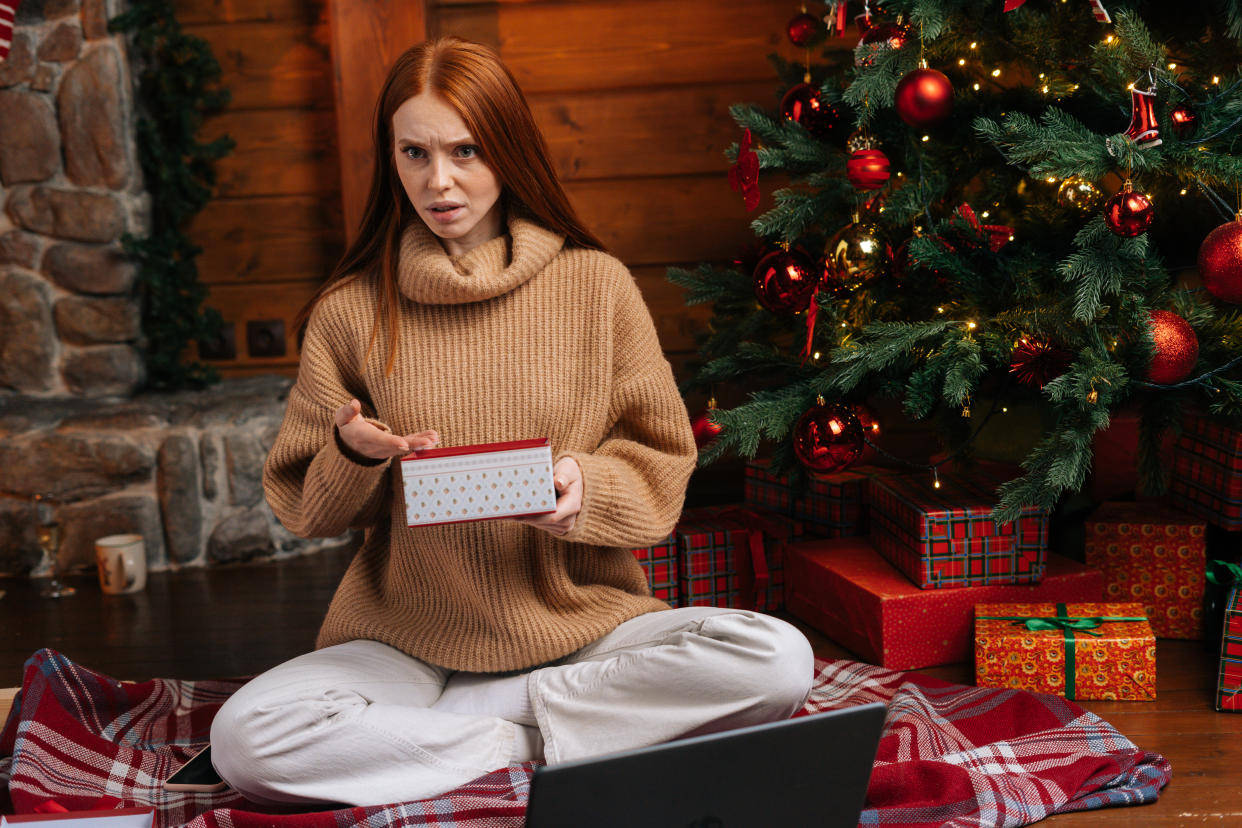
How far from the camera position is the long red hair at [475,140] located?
1.37m

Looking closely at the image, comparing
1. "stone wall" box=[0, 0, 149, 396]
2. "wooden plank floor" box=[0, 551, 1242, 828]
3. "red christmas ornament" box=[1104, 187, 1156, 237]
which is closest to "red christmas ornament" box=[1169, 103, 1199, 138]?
"red christmas ornament" box=[1104, 187, 1156, 237]

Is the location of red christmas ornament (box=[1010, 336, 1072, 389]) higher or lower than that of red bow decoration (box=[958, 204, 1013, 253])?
lower

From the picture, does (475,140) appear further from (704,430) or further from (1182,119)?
(1182,119)

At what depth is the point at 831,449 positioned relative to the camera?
1.86m

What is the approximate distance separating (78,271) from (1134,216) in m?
2.31

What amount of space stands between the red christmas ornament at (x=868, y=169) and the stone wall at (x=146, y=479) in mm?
1530

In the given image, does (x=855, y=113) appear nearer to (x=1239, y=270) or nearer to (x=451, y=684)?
(x=1239, y=270)

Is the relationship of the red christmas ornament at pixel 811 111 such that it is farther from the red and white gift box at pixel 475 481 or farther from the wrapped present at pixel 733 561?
the red and white gift box at pixel 475 481

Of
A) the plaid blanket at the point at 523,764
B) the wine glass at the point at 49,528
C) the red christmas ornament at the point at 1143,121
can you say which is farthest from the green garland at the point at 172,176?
the red christmas ornament at the point at 1143,121

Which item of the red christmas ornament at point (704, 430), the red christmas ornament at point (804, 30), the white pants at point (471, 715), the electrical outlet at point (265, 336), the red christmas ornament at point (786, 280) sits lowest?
the white pants at point (471, 715)

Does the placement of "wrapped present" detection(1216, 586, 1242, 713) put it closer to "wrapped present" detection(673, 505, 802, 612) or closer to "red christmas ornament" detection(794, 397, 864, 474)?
"red christmas ornament" detection(794, 397, 864, 474)

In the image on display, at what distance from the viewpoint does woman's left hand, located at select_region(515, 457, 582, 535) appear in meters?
1.29

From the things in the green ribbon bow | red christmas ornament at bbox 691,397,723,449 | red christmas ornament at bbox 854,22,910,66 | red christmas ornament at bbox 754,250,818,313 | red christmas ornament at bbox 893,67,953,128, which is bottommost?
the green ribbon bow

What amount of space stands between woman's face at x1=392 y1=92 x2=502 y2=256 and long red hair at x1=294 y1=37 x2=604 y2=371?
0.04ft
